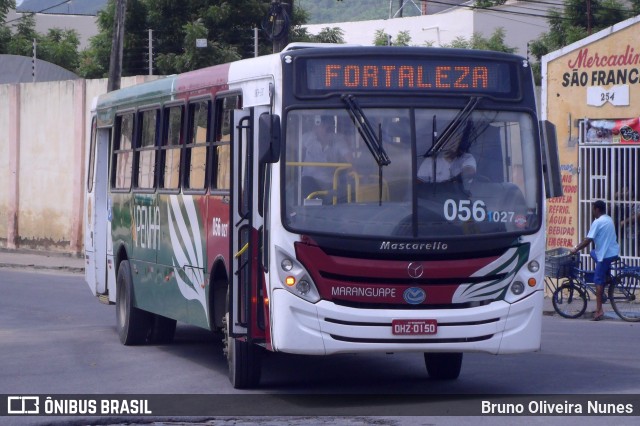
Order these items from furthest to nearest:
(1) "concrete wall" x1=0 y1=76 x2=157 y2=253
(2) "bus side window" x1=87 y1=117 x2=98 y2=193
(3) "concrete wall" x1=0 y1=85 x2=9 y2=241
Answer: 1. (3) "concrete wall" x1=0 y1=85 x2=9 y2=241
2. (1) "concrete wall" x1=0 y1=76 x2=157 y2=253
3. (2) "bus side window" x1=87 y1=117 x2=98 y2=193

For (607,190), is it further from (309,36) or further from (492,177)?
(309,36)

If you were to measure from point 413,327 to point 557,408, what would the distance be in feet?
4.46

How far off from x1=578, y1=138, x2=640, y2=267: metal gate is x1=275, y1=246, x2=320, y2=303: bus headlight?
39.8 feet

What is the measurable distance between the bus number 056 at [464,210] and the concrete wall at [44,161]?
20.2 metres

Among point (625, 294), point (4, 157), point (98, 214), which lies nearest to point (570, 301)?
point (625, 294)

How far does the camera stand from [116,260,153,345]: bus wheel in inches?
534

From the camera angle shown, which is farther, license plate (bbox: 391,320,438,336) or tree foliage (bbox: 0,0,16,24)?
tree foliage (bbox: 0,0,16,24)

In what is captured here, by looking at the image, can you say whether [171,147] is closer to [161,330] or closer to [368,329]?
[161,330]

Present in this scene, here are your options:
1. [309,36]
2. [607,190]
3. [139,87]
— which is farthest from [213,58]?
[139,87]

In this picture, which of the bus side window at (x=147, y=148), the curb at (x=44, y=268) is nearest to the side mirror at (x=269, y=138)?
the bus side window at (x=147, y=148)

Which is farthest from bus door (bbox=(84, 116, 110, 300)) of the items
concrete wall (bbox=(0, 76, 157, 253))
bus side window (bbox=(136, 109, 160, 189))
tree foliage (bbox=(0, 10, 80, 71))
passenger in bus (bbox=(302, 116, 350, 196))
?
tree foliage (bbox=(0, 10, 80, 71))

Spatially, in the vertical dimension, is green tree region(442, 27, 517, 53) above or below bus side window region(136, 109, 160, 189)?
above

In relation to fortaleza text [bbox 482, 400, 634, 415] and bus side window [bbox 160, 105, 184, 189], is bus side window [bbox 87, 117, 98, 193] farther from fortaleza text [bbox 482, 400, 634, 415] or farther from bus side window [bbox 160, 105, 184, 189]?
fortaleza text [bbox 482, 400, 634, 415]

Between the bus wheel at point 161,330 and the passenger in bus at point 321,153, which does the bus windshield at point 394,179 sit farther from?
the bus wheel at point 161,330
